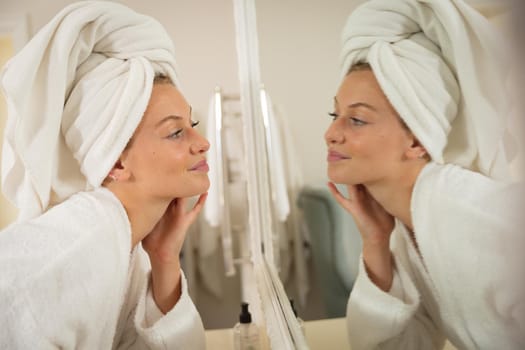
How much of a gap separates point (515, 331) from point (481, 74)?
0.91 feet

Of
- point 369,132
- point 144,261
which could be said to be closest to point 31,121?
point 144,261

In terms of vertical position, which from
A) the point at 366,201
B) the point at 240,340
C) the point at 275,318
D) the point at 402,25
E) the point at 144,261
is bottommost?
the point at 240,340

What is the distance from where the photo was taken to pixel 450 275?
489 mm

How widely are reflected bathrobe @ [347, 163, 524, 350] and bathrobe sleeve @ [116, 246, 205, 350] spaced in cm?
35

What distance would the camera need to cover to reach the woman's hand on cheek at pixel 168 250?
744mm

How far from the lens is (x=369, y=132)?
0.58m

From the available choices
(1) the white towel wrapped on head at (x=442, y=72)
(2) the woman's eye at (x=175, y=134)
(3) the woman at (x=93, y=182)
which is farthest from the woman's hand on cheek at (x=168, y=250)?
(1) the white towel wrapped on head at (x=442, y=72)

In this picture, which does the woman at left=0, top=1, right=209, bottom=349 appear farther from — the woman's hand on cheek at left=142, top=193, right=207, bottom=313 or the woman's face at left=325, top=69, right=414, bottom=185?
the woman's face at left=325, top=69, right=414, bottom=185

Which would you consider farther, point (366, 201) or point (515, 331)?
point (366, 201)

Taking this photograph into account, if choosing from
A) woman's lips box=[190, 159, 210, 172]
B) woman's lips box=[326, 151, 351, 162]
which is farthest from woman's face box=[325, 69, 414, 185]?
woman's lips box=[190, 159, 210, 172]

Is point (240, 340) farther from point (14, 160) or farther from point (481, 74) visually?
point (481, 74)

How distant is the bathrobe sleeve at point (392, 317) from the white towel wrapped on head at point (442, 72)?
218 mm

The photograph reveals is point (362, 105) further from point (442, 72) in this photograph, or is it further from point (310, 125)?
point (310, 125)

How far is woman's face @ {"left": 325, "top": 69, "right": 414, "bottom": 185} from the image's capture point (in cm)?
55
